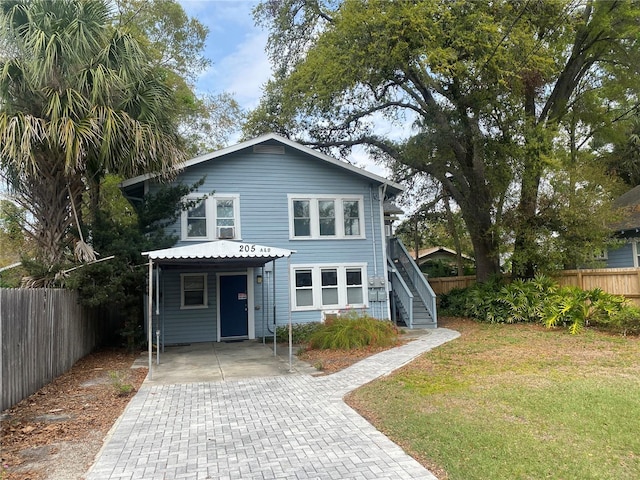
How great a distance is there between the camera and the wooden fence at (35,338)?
6.29 meters

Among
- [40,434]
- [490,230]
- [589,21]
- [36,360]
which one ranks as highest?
[589,21]

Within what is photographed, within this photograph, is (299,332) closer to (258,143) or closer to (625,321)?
(258,143)

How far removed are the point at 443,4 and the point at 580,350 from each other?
33.2 feet

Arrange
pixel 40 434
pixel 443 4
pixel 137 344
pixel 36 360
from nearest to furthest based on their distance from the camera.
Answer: pixel 40 434, pixel 36 360, pixel 137 344, pixel 443 4

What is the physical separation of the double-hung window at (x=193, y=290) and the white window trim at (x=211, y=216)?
113 centimetres

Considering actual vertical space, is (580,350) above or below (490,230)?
below

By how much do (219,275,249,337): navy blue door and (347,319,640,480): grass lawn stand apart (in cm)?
643

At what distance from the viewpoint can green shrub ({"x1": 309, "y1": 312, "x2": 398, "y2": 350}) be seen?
11055mm

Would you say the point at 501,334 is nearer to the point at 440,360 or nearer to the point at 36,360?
the point at 440,360

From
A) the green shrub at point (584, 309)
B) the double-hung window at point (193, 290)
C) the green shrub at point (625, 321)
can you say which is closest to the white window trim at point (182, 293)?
the double-hung window at point (193, 290)

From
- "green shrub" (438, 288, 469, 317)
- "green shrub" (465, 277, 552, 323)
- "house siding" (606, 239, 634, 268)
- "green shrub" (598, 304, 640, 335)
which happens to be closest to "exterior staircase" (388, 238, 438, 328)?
"green shrub" (465, 277, 552, 323)

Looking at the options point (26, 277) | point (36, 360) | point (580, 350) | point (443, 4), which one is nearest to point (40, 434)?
point (36, 360)

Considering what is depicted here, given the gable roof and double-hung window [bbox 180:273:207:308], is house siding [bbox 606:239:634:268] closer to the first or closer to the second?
the gable roof

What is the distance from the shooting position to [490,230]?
15.9 metres
